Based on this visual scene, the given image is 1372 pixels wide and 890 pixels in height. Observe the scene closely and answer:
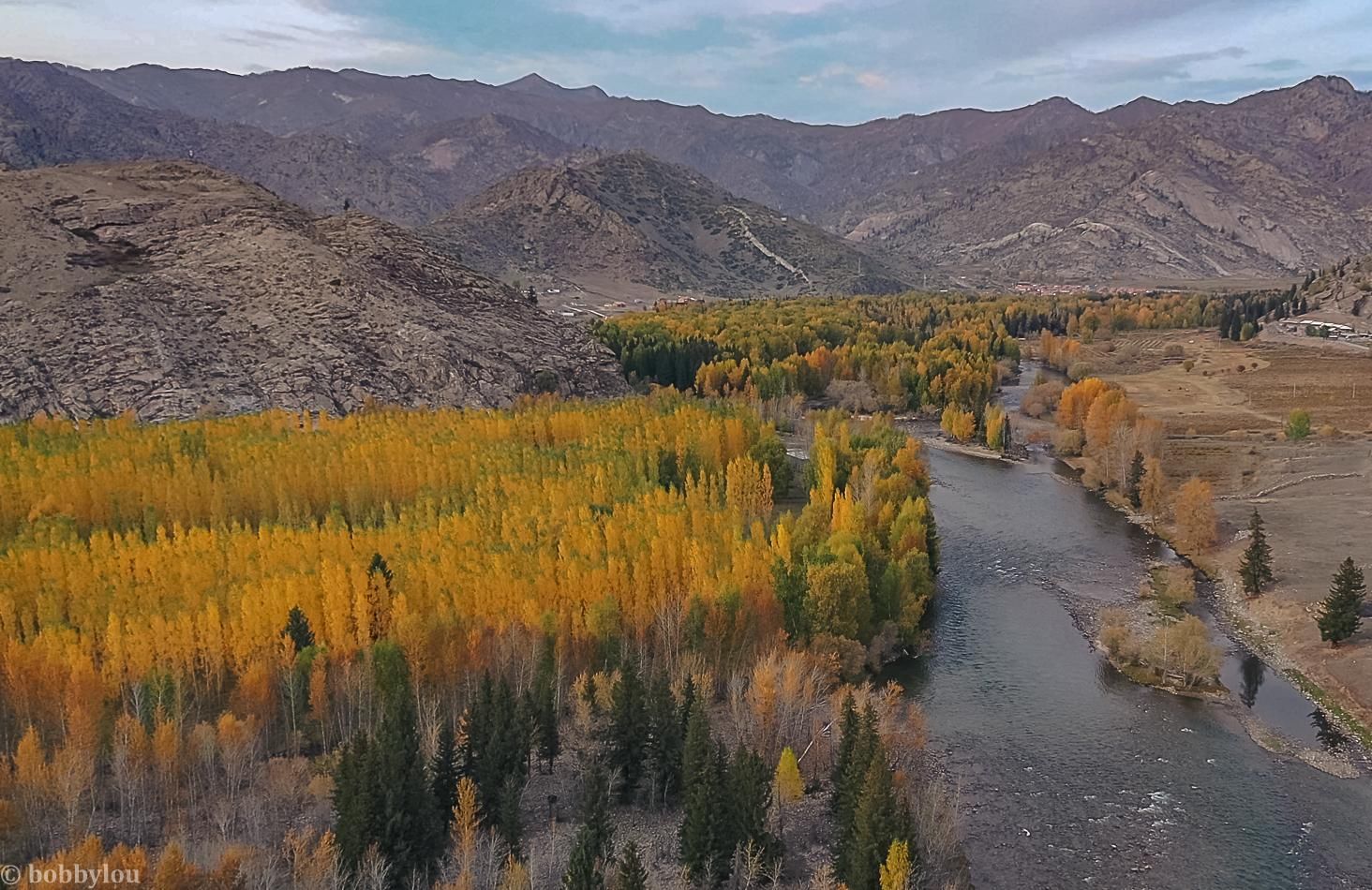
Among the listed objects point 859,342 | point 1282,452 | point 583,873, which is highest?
point 859,342

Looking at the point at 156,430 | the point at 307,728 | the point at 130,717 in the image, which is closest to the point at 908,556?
the point at 307,728

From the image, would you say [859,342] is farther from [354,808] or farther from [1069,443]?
[354,808]

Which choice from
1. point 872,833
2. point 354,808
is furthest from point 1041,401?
point 354,808

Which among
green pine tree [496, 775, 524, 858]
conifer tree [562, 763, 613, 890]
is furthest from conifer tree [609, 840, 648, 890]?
green pine tree [496, 775, 524, 858]

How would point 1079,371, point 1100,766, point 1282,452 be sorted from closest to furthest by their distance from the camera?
point 1100,766
point 1282,452
point 1079,371

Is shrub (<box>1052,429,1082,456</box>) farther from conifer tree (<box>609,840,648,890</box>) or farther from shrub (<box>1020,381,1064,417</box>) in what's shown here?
conifer tree (<box>609,840,648,890</box>)

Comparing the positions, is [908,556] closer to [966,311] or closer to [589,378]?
[589,378]

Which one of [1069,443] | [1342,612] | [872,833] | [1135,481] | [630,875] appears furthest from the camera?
[1069,443]
